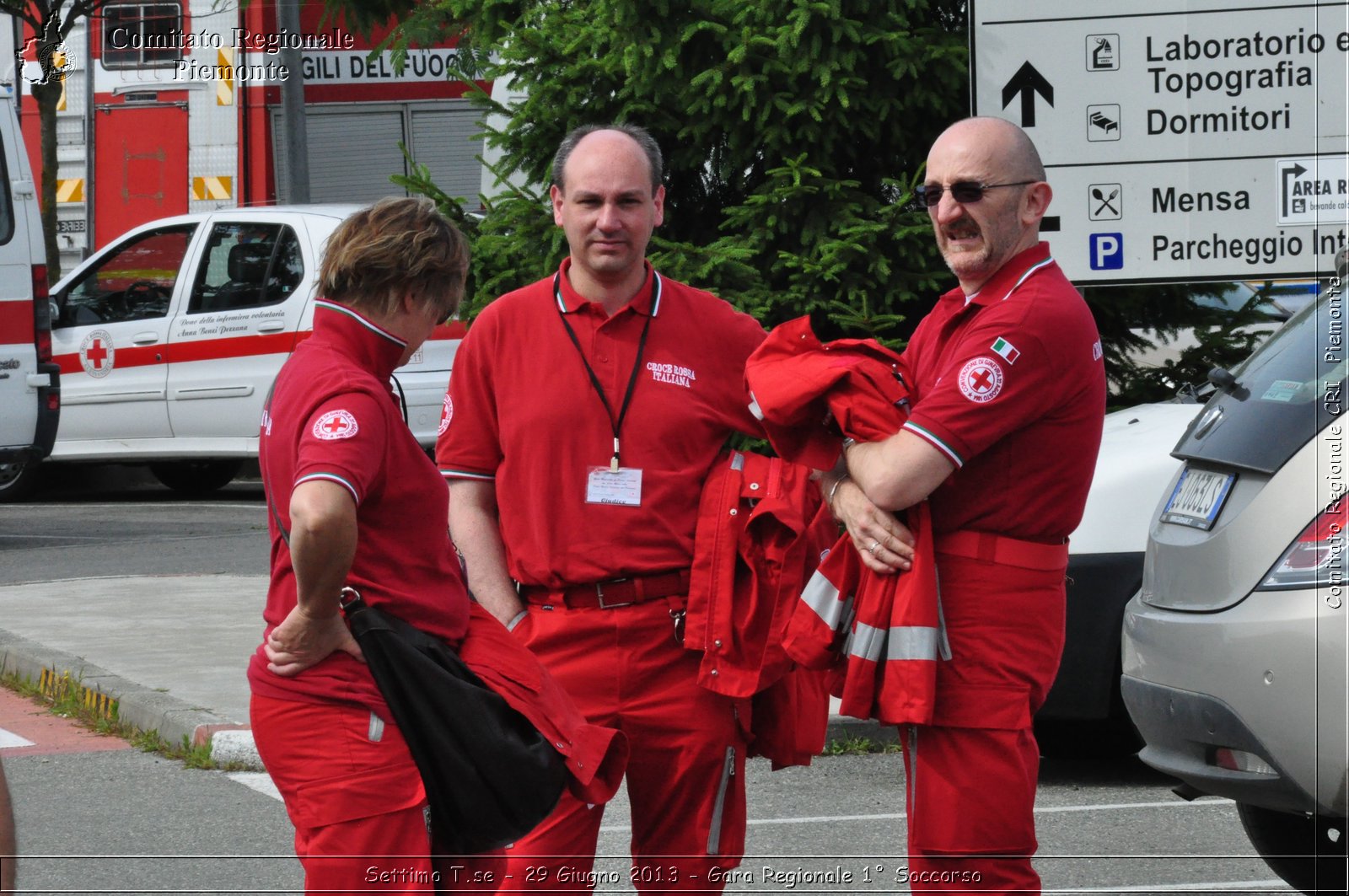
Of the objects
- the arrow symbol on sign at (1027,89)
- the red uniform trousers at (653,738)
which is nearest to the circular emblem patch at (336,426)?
the red uniform trousers at (653,738)

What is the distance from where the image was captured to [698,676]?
146 inches

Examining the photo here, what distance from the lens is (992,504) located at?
128 inches

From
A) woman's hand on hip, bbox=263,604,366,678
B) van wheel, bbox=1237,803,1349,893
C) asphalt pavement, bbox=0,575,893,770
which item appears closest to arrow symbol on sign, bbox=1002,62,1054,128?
asphalt pavement, bbox=0,575,893,770

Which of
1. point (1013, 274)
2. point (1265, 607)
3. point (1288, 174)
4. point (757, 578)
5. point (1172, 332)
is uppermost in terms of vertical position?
point (1288, 174)

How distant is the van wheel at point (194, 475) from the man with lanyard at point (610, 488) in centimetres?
1212

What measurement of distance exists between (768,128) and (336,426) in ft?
16.6

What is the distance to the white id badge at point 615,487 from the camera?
3754 mm

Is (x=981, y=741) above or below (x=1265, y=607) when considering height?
below

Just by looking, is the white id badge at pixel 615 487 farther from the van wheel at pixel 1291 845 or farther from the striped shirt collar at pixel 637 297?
the van wheel at pixel 1291 845

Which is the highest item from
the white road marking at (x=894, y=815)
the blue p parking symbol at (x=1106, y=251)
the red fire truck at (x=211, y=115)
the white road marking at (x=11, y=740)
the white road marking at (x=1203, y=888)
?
the red fire truck at (x=211, y=115)

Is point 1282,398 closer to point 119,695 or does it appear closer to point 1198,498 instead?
point 1198,498

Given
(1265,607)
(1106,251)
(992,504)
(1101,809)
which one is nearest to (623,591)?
(992,504)

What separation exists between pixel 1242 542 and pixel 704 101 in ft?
13.8

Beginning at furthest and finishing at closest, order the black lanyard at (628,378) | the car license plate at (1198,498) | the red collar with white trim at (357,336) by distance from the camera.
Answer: the car license plate at (1198,498)
the black lanyard at (628,378)
the red collar with white trim at (357,336)
